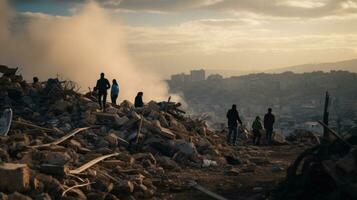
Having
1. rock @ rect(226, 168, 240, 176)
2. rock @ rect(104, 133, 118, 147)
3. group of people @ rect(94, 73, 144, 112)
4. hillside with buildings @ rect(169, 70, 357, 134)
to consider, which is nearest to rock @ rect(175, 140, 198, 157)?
rock @ rect(226, 168, 240, 176)

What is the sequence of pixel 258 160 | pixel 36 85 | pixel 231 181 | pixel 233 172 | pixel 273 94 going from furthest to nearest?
pixel 273 94 < pixel 36 85 < pixel 258 160 < pixel 233 172 < pixel 231 181

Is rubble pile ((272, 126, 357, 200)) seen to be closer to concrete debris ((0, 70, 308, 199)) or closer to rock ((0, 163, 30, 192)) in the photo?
concrete debris ((0, 70, 308, 199))

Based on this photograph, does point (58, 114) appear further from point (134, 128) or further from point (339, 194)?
point (339, 194)

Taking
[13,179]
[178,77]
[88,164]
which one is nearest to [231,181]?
[88,164]

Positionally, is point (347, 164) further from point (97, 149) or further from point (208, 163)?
point (97, 149)

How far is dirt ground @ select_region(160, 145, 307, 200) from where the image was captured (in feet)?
27.3

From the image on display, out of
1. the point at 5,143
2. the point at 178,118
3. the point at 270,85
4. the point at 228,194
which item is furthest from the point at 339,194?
the point at 270,85

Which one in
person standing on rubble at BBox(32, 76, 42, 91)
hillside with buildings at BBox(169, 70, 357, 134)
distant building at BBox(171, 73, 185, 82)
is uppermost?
distant building at BBox(171, 73, 185, 82)

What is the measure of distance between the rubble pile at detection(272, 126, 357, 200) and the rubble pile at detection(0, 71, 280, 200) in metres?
2.31

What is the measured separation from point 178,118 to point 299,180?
9.56m

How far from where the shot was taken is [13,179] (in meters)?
6.62

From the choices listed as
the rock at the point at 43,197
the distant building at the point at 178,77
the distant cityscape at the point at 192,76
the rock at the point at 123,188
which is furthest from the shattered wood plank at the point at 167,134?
the distant cityscape at the point at 192,76

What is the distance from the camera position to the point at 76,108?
15.2 m

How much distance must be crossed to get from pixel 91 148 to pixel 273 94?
105 m
